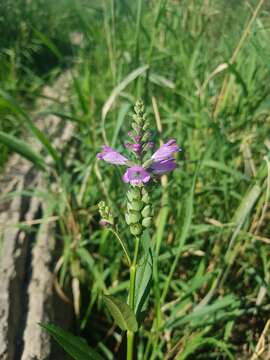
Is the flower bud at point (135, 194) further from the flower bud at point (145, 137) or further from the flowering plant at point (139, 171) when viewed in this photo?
the flower bud at point (145, 137)

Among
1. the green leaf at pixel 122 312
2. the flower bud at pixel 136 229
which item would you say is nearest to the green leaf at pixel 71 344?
the green leaf at pixel 122 312

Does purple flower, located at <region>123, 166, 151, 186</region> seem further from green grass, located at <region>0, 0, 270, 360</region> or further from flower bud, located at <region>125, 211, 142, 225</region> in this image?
green grass, located at <region>0, 0, 270, 360</region>

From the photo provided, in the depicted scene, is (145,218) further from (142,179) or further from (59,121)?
(59,121)

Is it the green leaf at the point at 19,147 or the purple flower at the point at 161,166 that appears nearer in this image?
the purple flower at the point at 161,166

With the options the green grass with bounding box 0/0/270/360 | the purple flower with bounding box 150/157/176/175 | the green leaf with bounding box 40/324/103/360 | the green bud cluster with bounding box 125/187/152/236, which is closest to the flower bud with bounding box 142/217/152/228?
the green bud cluster with bounding box 125/187/152/236

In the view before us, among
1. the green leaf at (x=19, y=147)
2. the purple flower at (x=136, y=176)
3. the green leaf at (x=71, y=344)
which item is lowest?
the green leaf at (x=71, y=344)

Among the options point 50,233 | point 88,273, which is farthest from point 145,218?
point 50,233

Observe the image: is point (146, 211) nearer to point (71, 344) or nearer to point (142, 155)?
point (142, 155)
